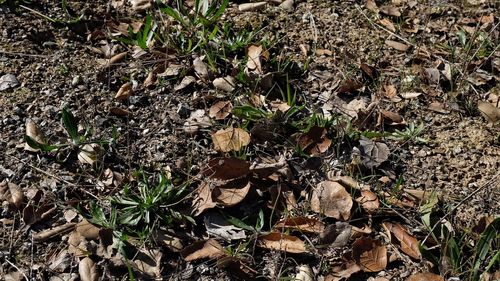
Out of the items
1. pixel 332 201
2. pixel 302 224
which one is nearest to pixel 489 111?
pixel 332 201

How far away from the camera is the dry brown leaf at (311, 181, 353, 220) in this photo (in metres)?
2.16

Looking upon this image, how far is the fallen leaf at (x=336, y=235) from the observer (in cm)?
210

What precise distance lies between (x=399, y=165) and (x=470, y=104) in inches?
17.2

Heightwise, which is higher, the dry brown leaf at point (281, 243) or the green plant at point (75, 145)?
the green plant at point (75, 145)

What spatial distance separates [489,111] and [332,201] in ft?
2.56

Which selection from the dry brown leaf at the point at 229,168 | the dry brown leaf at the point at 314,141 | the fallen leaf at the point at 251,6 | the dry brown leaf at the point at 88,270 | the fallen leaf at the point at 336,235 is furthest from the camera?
the fallen leaf at the point at 251,6

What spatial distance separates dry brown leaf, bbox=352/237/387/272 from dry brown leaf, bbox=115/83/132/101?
40.8 inches

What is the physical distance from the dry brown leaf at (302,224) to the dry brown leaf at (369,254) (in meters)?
0.13

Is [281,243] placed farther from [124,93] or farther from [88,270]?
[124,93]

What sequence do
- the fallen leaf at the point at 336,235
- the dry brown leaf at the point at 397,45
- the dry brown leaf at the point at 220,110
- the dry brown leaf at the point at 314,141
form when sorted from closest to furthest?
the fallen leaf at the point at 336,235 → the dry brown leaf at the point at 314,141 → the dry brown leaf at the point at 220,110 → the dry brown leaf at the point at 397,45

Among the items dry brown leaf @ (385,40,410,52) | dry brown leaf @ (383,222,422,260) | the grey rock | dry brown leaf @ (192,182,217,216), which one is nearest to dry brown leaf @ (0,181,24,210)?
the grey rock

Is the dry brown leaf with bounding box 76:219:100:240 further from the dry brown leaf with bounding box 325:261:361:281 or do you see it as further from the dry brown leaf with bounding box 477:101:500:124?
the dry brown leaf with bounding box 477:101:500:124

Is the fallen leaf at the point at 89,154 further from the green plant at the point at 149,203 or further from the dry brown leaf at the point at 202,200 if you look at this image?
the dry brown leaf at the point at 202,200

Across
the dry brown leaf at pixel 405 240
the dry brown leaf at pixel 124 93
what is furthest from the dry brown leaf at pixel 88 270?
the dry brown leaf at pixel 405 240
